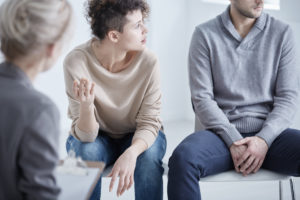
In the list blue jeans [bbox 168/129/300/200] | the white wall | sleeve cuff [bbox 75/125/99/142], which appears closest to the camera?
blue jeans [bbox 168/129/300/200]

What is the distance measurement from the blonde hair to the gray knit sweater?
97cm

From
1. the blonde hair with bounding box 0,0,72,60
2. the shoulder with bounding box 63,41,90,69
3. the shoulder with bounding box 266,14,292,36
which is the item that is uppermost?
the blonde hair with bounding box 0,0,72,60

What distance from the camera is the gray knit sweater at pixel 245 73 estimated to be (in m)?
1.70

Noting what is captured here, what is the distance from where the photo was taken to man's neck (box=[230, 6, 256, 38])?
178cm

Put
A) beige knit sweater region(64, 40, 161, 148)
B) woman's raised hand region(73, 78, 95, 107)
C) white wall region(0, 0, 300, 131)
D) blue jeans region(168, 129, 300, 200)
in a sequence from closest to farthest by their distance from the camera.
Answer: woman's raised hand region(73, 78, 95, 107), blue jeans region(168, 129, 300, 200), beige knit sweater region(64, 40, 161, 148), white wall region(0, 0, 300, 131)

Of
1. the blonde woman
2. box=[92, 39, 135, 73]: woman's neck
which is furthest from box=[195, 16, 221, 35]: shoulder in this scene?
the blonde woman

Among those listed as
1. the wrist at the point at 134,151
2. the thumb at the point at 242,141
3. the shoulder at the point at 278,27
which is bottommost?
the thumb at the point at 242,141

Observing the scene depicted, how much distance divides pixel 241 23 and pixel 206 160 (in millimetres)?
666

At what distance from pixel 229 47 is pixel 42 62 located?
1.05 metres

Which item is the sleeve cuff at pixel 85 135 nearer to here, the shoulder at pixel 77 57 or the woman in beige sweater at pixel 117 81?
the woman in beige sweater at pixel 117 81

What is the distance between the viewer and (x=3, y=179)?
792 millimetres

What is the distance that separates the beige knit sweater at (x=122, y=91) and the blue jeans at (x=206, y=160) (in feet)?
0.65

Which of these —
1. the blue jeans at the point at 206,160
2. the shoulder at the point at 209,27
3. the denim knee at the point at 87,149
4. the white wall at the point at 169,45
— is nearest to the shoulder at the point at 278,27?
the shoulder at the point at 209,27

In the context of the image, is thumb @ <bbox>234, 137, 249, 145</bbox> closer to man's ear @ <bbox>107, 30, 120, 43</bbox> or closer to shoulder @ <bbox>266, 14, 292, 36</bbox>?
shoulder @ <bbox>266, 14, 292, 36</bbox>
